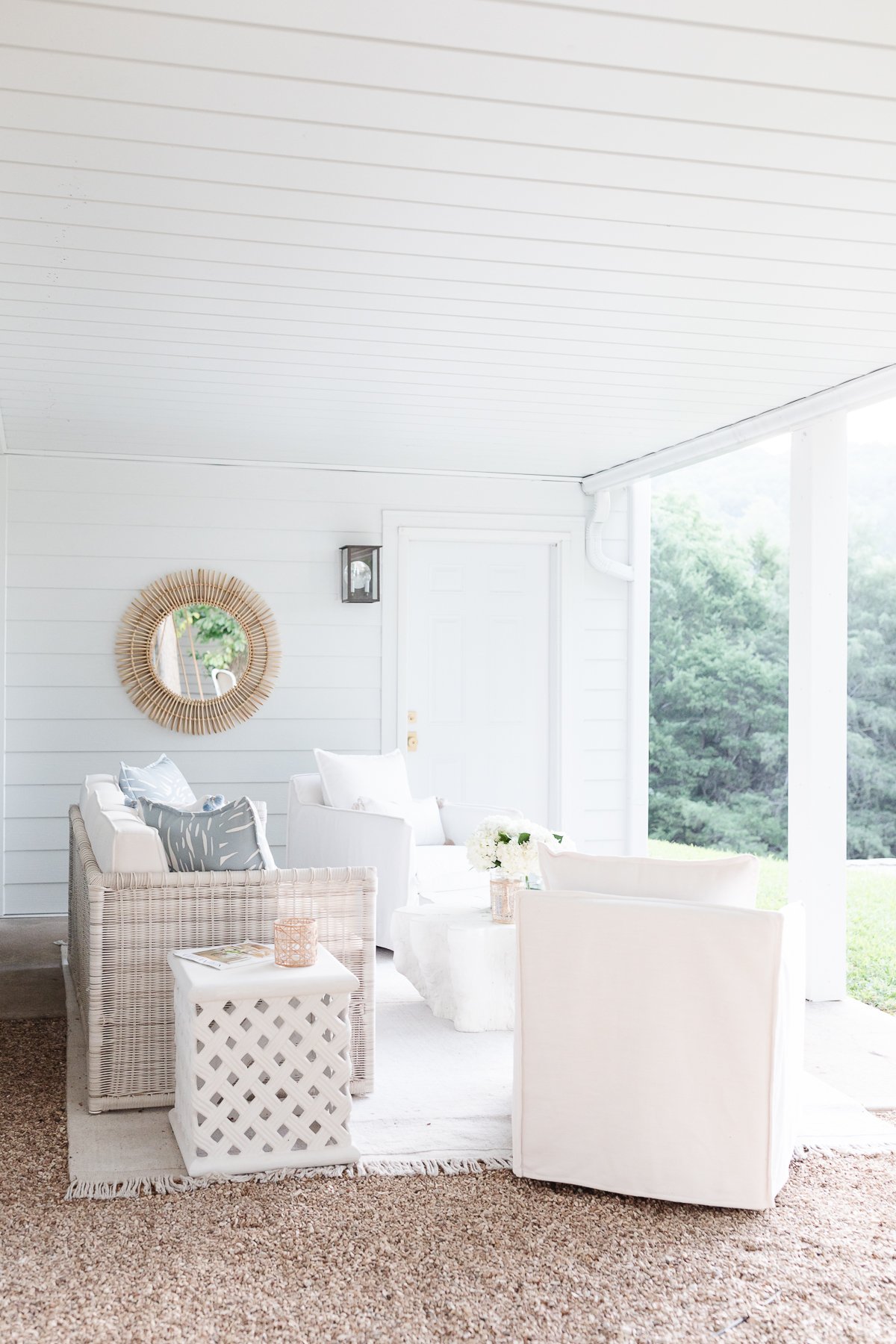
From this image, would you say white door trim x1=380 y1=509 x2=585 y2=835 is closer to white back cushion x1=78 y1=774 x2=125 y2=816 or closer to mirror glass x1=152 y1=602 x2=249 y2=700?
mirror glass x1=152 y1=602 x2=249 y2=700

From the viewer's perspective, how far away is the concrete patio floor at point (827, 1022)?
376 centimetres

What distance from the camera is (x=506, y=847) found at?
4.24m

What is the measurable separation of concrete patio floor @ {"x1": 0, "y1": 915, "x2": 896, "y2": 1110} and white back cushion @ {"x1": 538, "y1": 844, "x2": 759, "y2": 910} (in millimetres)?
1160

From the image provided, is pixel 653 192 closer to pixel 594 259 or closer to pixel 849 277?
pixel 594 259

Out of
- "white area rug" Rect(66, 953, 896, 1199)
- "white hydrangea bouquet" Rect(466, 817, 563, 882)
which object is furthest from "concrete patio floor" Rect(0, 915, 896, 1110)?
"white hydrangea bouquet" Rect(466, 817, 563, 882)

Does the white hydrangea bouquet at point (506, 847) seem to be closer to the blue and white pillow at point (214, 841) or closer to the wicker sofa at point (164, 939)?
the wicker sofa at point (164, 939)

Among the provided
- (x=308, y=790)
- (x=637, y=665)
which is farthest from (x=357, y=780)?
(x=637, y=665)

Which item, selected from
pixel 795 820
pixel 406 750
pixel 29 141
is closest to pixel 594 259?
pixel 29 141

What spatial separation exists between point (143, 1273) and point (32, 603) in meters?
4.38

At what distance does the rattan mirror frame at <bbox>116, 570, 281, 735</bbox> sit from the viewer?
6.32 metres

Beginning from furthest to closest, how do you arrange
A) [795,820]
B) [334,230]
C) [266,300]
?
[795,820]
[266,300]
[334,230]

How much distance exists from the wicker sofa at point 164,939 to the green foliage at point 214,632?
294 cm

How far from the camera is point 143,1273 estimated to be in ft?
7.97

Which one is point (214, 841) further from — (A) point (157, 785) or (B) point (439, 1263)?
(A) point (157, 785)
